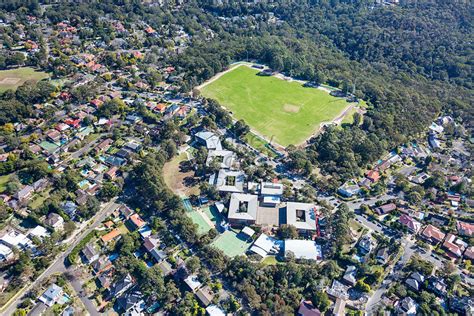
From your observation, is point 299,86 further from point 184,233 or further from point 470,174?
point 184,233

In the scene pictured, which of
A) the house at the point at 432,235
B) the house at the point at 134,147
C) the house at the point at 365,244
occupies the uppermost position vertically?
the house at the point at 134,147

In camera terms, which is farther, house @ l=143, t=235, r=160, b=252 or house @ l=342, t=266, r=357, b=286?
house @ l=143, t=235, r=160, b=252

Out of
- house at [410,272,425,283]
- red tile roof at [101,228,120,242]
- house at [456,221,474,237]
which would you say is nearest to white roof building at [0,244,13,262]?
red tile roof at [101,228,120,242]

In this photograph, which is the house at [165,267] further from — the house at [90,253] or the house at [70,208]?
the house at [70,208]

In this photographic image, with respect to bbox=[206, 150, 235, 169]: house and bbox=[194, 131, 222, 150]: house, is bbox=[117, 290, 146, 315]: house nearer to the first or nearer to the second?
bbox=[206, 150, 235, 169]: house

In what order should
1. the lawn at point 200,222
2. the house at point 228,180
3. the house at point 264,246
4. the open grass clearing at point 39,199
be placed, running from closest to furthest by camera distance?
the house at point 264,246
the lawn at point 200,222
the open grass clearing at point 39,199
the house at point 228,180

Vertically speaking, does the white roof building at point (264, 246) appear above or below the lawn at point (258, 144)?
below

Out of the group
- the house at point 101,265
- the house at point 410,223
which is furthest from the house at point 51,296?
the house at point 410,223
